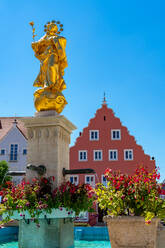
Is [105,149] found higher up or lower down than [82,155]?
higher up

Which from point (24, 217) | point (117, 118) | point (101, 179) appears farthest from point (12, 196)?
point (117, 118)

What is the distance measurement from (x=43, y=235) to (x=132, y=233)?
422 cm

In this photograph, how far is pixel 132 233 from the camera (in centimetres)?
361

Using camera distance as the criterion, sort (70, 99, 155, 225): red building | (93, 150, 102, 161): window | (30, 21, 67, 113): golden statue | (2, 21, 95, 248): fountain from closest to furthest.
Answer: (2, 21, 95, 248): fountain
(30, 21, 67, 113): golden statue
(70, 99, 155, 225): red building
(93, 150, 102, 161): window

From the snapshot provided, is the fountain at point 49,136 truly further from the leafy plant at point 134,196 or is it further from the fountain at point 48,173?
the leafy plant at point 134,196

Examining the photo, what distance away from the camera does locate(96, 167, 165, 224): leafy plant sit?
12.8 ft

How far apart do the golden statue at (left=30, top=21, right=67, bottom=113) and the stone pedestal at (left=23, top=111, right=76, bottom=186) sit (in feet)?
1.60

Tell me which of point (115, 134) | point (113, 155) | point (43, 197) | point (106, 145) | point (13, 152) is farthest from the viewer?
point (13, 152)

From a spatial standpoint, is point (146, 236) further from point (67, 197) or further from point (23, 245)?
point (23, 245)

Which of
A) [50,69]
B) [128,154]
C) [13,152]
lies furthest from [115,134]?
[50,69]

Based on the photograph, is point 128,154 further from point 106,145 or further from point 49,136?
point 49,136

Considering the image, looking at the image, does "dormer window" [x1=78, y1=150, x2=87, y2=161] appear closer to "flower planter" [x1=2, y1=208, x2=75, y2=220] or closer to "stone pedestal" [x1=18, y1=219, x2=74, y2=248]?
"stone pedestal" [x1=18, y1=219, x2=74, y2=248]

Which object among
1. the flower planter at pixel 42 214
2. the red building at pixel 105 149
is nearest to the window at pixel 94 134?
the red building at pixel 105 149

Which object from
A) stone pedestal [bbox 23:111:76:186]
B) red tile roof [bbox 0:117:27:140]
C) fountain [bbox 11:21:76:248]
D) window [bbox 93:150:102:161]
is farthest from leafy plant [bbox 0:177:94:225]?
red tile roof [bbox 0:117:27:140]
